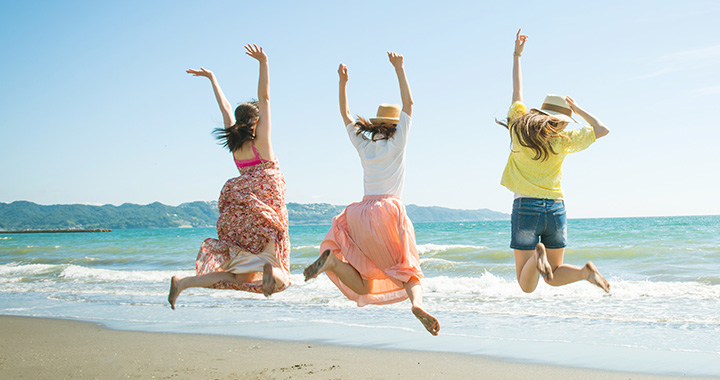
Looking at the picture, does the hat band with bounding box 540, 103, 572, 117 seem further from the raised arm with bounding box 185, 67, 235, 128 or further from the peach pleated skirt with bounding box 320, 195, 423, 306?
the raised arm with bounding box 185, 67, 235, 128

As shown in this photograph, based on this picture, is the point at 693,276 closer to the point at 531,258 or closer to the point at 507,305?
the point at 507,305

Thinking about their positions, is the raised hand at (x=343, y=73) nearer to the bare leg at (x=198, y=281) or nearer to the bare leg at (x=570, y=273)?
the bare leg at (x=198, y=281)

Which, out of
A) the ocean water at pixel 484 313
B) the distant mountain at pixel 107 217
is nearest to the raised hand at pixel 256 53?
the ocean water at pixel 484 313

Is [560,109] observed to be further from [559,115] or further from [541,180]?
[541,180]

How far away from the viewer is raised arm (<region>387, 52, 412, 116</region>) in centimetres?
485

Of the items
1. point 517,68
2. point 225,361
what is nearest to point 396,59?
point 517,68

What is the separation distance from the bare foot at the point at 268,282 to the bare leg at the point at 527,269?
1867mm

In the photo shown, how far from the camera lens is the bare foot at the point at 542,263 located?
458 cm

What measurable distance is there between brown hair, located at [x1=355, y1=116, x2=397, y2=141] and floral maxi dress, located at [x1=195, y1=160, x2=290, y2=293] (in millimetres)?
808

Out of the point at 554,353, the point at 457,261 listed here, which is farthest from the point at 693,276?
the point at 554,353

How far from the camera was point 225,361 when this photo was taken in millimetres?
6941

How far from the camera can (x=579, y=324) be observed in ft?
27.5

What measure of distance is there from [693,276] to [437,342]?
8.69 metres

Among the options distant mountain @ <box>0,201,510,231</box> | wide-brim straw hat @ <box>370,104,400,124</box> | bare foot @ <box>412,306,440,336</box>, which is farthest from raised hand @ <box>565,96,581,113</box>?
distant mountain @ <box>0,201,510,231</box>
